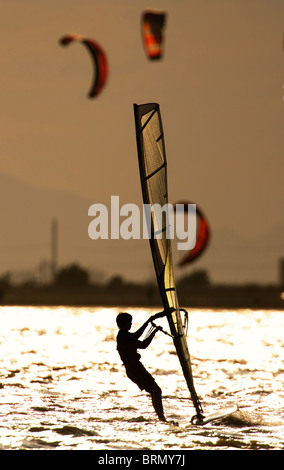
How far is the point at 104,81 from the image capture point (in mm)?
21406

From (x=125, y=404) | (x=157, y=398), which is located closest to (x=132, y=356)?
(x=157, y=398)

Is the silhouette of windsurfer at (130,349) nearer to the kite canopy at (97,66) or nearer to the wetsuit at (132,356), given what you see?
the wetsuit at (132,356)

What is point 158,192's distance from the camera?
11.4 metres

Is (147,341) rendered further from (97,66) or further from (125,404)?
(97,66)

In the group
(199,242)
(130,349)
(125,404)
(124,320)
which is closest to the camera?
(124,320)

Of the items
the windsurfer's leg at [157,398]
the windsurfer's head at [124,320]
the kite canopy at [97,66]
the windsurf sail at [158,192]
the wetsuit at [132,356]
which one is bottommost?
the windsurfer's leg at [157,398]

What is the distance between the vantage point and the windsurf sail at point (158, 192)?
1100 cm

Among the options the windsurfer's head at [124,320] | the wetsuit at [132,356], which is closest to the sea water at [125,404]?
the wetsuit at [132,356]

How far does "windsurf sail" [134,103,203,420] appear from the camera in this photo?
11.0 m

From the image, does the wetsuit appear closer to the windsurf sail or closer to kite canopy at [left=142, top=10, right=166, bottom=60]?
the windsurf sail

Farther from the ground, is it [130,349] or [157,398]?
[130,349]

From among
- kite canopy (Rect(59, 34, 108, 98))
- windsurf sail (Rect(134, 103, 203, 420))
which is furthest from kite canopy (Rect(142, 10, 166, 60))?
windsurf sail (Rect(134, 103, 203, 420))

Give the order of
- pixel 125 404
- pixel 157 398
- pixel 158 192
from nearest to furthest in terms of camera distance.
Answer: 1. pixel 158 192
2. pixel 157 398
3. pixel 125 404
